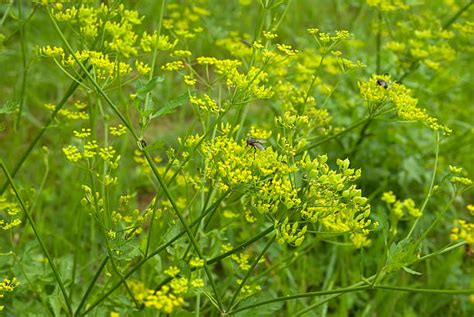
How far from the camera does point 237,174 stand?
7.50 feet

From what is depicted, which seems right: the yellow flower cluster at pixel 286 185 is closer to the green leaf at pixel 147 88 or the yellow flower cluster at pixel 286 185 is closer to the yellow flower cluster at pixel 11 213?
the green leaf at pixel 147 88

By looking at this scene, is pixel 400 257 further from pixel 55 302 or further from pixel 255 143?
pixel 55 302

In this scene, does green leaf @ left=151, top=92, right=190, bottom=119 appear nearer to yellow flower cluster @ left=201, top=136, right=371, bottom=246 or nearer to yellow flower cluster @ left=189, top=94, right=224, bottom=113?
yellow flower cluster @ left=189, top=94, right=224, bottom=113

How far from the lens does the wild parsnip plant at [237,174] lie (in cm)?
237

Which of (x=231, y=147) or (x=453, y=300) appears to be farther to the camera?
(x=453, y=300)

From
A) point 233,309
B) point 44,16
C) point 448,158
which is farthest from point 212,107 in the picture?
point 44,16

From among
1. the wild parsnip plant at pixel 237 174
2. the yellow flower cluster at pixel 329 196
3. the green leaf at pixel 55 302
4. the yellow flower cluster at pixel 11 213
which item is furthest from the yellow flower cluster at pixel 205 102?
the green leaf at pixel 55 302

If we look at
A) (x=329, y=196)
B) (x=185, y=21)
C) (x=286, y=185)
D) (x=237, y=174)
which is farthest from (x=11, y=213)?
(x=185, y=21)

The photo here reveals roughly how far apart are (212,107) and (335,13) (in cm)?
493

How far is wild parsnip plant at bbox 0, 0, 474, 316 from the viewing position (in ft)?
7.78

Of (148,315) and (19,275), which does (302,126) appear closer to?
(148,315)

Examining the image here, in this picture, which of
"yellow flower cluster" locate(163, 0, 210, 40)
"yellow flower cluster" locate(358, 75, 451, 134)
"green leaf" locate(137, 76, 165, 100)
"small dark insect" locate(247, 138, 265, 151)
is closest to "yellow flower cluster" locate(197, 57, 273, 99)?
"small dark insect" locate(247, 138, 265, 151)

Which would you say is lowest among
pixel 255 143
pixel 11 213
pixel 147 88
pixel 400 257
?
pixel 11 213

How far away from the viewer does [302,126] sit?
2.78 metres
